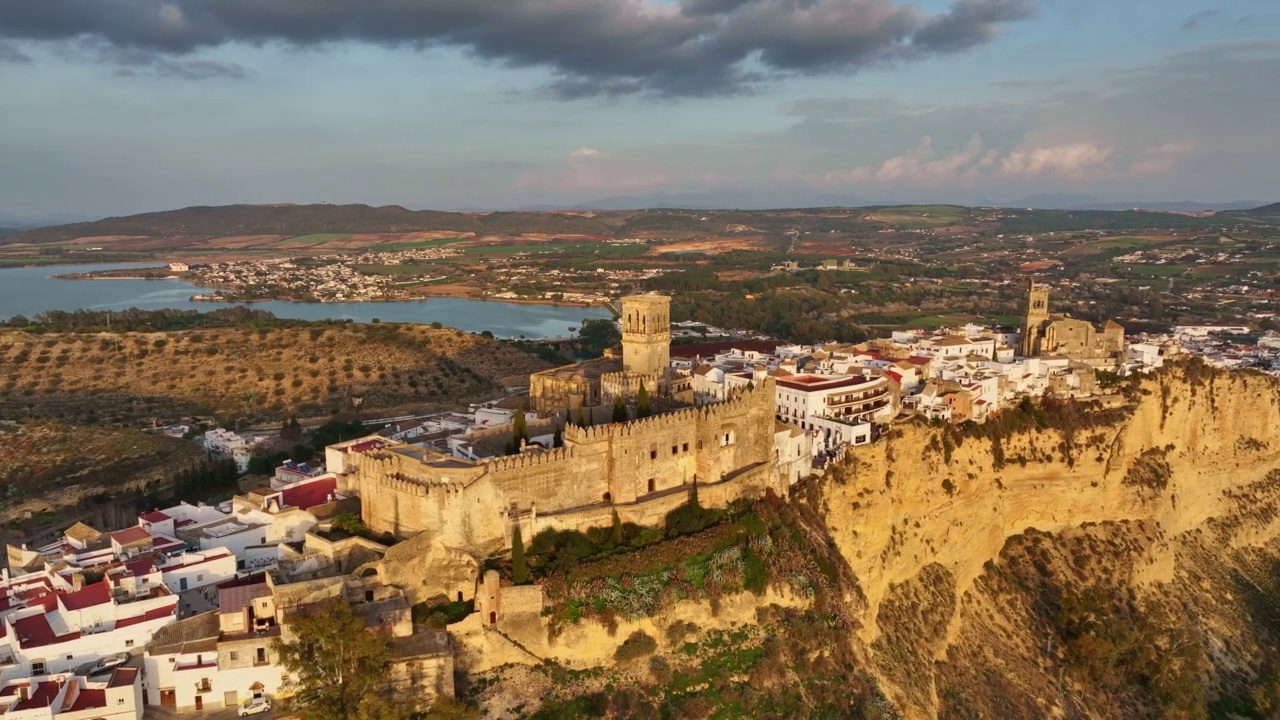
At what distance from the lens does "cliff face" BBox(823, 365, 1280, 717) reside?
74.3ft

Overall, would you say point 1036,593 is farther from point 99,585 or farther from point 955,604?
point 99,585

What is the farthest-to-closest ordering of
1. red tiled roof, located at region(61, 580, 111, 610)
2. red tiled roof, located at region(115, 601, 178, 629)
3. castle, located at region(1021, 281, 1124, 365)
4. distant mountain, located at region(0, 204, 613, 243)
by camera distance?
distant mountain, located at region(0, 204, 613, 243), castle, located at region(1021, 281, 1124, 365), red tiled roof, located at region(115, 601, 178, 629), red tiled roof, located at region(61, 580, 111, 610)

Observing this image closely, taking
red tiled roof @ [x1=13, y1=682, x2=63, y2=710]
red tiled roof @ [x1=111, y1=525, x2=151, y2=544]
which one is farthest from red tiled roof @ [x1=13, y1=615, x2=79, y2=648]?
red tiled roof @ [x1=111, y1=525, x2=151, y2=544]

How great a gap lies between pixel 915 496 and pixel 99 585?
1876 cm

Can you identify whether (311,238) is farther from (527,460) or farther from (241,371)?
(527,460)

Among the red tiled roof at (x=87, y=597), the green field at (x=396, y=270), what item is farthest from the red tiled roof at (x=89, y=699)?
the green field at (x=396, y=270)

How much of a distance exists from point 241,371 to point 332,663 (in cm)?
3830

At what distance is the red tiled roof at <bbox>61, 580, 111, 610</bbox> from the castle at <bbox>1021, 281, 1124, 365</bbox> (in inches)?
1315

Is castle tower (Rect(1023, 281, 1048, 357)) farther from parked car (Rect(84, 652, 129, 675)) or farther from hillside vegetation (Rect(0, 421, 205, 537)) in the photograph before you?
parked car (Rect(84, 652, 129, 675))

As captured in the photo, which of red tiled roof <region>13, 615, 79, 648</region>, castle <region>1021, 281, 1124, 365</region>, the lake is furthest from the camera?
the lake

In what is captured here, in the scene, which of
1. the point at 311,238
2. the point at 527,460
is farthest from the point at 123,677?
the point at 311,238

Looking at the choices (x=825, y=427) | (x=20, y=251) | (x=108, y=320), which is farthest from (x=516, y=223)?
(x=825, y=427)

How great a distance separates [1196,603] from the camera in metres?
27.7

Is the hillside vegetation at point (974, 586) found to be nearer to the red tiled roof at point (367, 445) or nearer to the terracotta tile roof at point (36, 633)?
the red tiled roof at point (367, 445)
